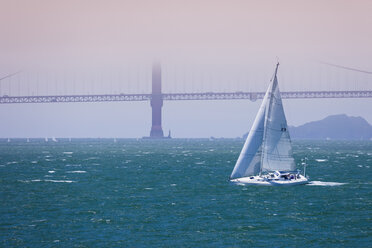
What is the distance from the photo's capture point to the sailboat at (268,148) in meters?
39.9

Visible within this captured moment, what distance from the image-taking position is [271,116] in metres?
40.0

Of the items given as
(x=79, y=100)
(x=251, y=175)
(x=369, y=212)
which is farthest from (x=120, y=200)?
(x=79, y=100)

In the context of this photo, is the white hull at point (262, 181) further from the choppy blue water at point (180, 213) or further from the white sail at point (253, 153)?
the choppy blue water at point (180, 213)

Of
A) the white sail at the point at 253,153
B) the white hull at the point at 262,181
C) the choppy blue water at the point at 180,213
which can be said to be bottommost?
the choppy blue water at the point at 180,213

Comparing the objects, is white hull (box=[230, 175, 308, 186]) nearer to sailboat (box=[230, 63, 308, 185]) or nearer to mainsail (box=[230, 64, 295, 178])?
sailboat (box=[230, 63, 308, 185])

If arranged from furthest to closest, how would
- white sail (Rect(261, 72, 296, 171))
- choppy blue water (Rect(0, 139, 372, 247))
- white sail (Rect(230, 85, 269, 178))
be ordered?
white sail (Rect(230, 85, 269, 178))
white sail (Rect(261, 72, 296, 171))
choppy blue water (Rect(0, 139, 372, 247))

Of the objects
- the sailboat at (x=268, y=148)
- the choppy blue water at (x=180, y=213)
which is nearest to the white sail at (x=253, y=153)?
the sailboat at (x=268, y=148)

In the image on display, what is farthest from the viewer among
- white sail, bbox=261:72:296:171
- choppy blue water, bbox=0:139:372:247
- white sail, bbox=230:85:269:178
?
white sail, bbox=230:85:269:178

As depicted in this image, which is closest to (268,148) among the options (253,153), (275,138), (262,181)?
(275,138)

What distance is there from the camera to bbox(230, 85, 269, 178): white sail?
40094 mm

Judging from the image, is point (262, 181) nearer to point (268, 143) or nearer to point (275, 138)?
point (268, 143)

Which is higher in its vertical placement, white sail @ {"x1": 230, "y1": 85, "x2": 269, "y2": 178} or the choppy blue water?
white sail @ {"x1": 230, "y1": 85, "x2": 269, "y2": 178}

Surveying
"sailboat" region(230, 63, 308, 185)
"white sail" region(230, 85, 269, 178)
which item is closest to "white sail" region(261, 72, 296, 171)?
"sailboat" region(230, 63, 308, 185)

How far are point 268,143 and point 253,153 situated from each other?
38.2 inches
